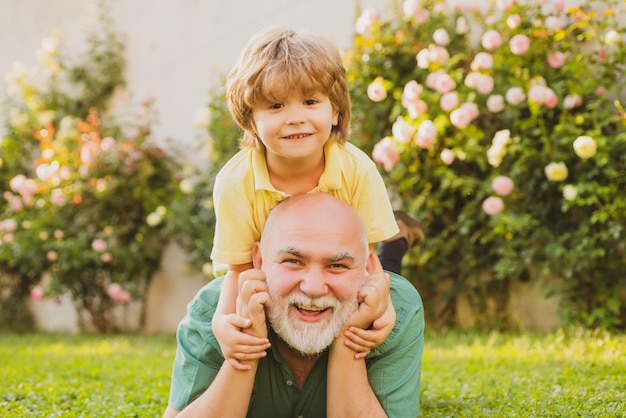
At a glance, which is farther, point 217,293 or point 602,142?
point 602,142

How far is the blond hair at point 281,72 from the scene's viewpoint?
10.1 ft

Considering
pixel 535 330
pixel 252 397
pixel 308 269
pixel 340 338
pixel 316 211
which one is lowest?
pixel 535 330

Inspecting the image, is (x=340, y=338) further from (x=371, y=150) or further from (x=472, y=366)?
(x=371, y=150)

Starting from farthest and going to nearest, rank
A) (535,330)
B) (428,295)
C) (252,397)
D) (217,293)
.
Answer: (428,295) < (535,330) < (217,293) < (252,397)

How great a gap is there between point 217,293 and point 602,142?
115 inches

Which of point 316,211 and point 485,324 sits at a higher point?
point 316,211

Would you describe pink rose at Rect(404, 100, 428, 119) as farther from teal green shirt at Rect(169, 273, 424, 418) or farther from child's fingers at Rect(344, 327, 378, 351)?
child's fingers at Rect(344, 327, 378, 351)

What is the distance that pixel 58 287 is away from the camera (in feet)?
26.7

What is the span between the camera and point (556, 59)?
5496mm

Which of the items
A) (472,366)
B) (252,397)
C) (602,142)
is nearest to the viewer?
(252,397)

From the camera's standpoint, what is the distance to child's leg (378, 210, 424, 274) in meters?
4.45

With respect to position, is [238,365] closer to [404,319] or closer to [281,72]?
[404,319]

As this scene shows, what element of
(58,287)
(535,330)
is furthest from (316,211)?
(58,287)

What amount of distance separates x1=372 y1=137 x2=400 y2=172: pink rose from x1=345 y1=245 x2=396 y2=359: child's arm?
304cm
